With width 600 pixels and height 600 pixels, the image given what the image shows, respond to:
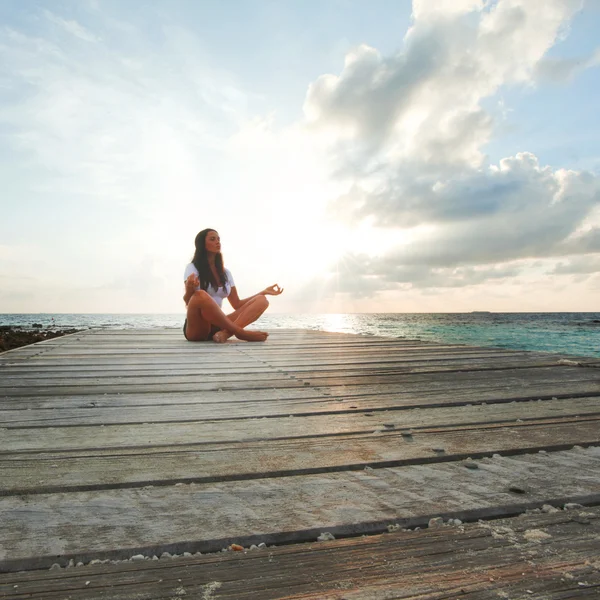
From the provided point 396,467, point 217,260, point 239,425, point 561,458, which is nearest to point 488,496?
point 396,467

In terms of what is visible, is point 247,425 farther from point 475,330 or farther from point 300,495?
point 475,330

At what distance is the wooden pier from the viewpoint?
2.44ft

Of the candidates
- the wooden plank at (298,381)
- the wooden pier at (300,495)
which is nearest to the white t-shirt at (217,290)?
the wooden plank at (298,381)

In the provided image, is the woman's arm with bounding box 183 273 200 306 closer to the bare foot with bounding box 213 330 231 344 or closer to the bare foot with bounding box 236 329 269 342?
the bare foot with bounding box 213 330 231 344

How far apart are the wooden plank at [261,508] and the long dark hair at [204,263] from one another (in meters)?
5.24

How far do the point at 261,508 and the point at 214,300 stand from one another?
4.91 metres

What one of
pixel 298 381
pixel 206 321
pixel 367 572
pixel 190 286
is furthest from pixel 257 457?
pixel 206 321

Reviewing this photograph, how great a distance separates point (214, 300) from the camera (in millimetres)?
5781

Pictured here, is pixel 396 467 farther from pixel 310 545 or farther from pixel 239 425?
pixel 239 425

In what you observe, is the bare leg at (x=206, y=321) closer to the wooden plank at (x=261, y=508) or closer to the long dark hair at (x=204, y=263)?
the long dark hair at (x=204, y=263)

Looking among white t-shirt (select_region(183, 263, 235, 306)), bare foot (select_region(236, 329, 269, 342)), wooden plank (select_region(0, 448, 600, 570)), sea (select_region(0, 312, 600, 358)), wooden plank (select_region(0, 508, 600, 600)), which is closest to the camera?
wooden plank (select_region(0, 508, 600, 600))

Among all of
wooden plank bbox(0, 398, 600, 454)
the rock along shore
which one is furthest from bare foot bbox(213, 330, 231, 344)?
wooden plank bbox(0, 398, 600, 454)

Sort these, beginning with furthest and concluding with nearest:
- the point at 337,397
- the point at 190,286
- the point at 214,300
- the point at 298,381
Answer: the point at 214,300 < the point at 190,286 < the point at 298,381 < the point at 337,397

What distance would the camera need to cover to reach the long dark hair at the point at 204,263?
6.23 metres
